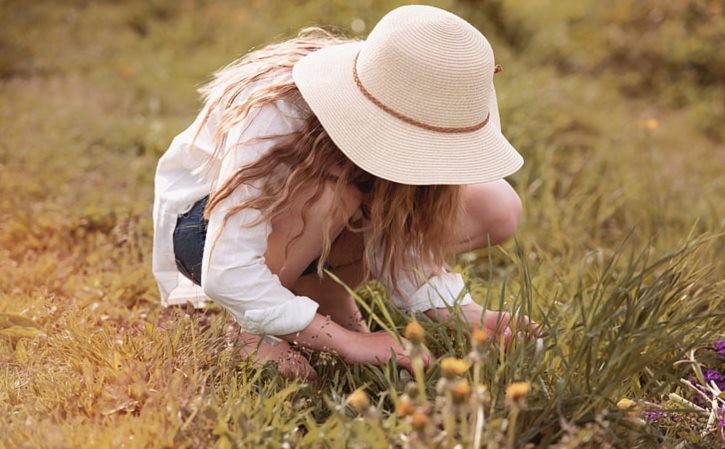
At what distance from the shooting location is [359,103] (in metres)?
1.65

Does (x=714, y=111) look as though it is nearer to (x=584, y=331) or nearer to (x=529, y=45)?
(x=529, y=45)

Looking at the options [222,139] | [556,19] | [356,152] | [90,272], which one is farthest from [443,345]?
[556,19]

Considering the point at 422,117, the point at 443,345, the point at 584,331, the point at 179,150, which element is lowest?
the point at 443,345

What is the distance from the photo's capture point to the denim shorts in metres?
1.92

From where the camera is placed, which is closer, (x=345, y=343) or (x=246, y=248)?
(x=246, y=248)

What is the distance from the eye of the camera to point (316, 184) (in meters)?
1.72

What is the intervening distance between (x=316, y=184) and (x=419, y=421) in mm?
640

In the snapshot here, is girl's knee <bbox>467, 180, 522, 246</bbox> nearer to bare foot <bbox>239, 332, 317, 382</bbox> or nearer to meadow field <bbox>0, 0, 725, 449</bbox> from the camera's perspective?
meadow field <bbox>0, 0, 725, 449</bbox>

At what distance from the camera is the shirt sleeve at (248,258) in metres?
1.70

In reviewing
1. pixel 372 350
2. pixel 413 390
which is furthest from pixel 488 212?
pixel 413 390

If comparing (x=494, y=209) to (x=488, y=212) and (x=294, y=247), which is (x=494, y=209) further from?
(x=294, y=247)

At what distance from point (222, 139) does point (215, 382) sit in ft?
1.73

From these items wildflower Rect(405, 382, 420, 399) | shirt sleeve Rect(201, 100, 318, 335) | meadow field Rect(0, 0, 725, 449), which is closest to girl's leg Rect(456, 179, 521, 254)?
meadow field Rect(0, 0, 725, 449)

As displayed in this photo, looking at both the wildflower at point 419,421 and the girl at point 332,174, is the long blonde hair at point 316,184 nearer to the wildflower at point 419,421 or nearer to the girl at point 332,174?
the girl at point 332,174
